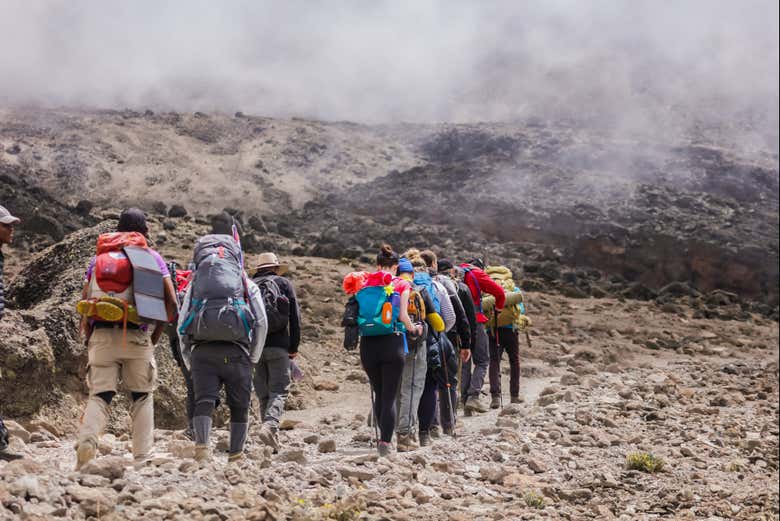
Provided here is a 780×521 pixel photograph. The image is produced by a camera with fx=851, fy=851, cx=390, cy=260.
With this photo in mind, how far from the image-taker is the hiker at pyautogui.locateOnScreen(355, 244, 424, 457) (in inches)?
210

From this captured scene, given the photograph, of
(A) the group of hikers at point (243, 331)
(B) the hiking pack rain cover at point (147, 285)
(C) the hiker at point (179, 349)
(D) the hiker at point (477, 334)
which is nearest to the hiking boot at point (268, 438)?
(A) the group of hikers at point (243, 331)

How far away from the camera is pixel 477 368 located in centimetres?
808

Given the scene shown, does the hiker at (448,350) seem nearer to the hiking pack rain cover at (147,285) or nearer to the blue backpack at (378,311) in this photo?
the blue backpack at (378,311)

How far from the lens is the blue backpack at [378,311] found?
532cm

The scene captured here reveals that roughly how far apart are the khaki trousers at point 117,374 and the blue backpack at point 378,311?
1.46 metres

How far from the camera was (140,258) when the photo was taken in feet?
13.8

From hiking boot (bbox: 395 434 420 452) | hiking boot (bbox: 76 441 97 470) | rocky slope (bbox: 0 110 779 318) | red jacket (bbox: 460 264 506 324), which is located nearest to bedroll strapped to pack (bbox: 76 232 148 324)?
hiking boot (bbox: 76 441 97 470)

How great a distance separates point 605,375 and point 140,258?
8894mm

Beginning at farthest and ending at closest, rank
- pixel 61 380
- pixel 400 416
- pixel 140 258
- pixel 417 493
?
pixel 61 380, pixel 400 416, pixel 417 493, pixel 140 258

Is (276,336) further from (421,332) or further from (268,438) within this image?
(421,332)

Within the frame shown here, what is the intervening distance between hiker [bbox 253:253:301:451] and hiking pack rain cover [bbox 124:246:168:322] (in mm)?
1223

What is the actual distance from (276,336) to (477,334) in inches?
104

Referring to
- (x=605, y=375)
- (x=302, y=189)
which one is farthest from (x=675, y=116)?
(x=605, y=375)

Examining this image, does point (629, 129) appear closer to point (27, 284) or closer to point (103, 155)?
point (103, 155)
